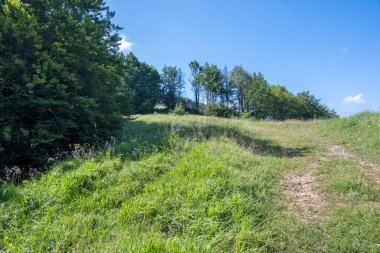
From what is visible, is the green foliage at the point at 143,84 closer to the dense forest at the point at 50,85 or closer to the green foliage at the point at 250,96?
the green foliage at the point at 250,96

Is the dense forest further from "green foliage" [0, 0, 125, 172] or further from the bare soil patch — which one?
the bare soil patch

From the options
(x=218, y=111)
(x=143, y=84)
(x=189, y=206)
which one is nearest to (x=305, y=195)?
(x=189, y=206)

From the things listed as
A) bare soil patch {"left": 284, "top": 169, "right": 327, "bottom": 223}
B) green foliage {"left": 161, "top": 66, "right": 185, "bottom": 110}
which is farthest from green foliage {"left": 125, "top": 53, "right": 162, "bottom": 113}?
bare soil patch {"left": 284, "top": 169, "right": 327, "bottom": 223}

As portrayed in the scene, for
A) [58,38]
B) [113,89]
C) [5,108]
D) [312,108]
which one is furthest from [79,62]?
[312,108]

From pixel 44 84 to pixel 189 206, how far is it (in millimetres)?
6343

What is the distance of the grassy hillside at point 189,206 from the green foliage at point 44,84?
8.52ft

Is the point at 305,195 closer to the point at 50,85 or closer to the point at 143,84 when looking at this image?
the point at 50,85

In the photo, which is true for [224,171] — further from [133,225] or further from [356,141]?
[356,141]

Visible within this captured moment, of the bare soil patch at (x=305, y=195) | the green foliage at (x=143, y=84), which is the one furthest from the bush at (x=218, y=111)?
the bare soil patch at (x=305, y=195)

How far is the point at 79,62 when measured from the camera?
8898 millimetres

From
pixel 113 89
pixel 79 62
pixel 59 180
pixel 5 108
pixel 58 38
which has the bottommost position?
pixel 59 180

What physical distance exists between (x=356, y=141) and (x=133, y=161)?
345 inches

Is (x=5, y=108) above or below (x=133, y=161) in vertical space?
above

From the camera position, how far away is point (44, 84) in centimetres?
748
